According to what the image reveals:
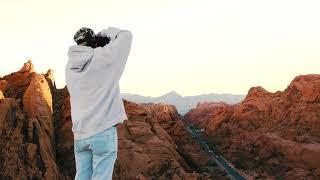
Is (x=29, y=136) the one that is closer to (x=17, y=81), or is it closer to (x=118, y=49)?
(x=17, y=81)

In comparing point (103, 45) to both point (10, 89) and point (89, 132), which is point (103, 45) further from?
point (10, 89)

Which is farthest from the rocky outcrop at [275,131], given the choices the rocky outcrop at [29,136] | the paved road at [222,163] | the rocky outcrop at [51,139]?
the rocky outcrop at [29,136]

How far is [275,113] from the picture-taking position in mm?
28641

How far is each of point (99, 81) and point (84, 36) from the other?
14.3 inches

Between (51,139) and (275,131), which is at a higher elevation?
(51,139)

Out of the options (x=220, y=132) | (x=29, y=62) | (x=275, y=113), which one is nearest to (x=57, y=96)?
(x=29, y=62)

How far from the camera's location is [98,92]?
3693mm

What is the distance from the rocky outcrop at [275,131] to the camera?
21.0m

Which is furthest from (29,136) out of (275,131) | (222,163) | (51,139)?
(275,131)

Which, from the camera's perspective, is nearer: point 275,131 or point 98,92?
point 98,92

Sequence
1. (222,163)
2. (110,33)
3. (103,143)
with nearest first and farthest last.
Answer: (103,143) < (110,33) < (222,163)

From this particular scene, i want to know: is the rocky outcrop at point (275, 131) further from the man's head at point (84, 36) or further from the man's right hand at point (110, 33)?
the man's head at point (84, 36)

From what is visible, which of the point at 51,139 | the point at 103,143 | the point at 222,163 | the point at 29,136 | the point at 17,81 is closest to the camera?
the point at 103,143

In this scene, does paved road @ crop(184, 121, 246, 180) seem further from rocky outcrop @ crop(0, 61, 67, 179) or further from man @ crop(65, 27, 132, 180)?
man @ crop(65, 27, 132, 180)
